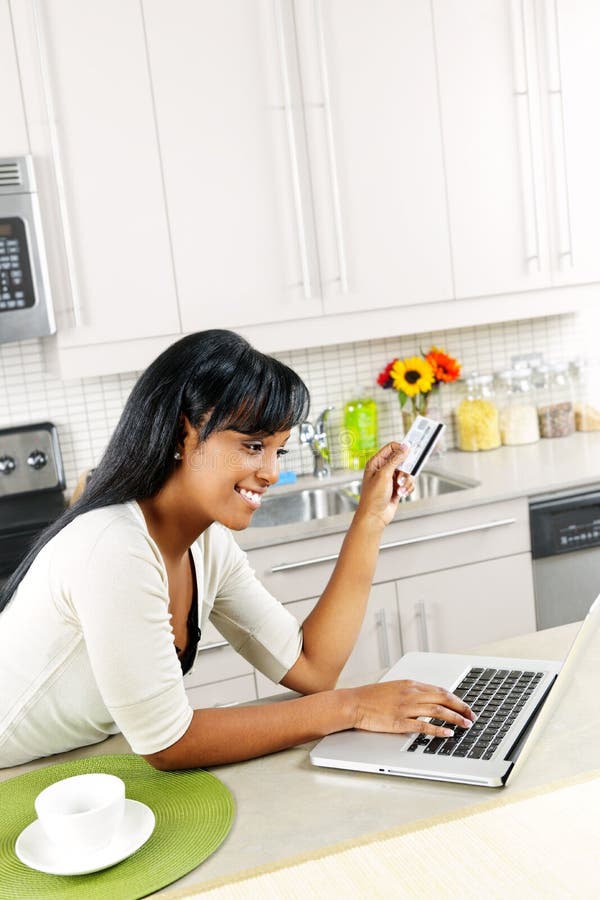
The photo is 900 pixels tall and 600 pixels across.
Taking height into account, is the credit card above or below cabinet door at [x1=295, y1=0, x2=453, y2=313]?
below

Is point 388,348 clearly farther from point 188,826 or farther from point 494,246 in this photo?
point 188,826

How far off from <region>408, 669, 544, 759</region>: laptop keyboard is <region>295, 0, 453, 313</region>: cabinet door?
1646mm

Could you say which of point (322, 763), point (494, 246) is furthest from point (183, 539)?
point (494, 246)

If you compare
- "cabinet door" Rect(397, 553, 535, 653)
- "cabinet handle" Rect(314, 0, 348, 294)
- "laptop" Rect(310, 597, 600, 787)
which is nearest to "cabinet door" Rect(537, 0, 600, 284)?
"cabinet handle" Rect(314, 0, 348, 294)

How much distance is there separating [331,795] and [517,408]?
2.38m

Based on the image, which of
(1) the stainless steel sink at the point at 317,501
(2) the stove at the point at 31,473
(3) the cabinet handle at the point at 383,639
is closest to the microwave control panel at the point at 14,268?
(2) the stove at the point at 31,473

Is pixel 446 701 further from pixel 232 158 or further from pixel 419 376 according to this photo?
pixel 419 376

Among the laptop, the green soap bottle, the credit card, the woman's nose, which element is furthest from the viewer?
the green soap bottle

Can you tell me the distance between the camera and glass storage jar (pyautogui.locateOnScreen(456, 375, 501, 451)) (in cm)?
339

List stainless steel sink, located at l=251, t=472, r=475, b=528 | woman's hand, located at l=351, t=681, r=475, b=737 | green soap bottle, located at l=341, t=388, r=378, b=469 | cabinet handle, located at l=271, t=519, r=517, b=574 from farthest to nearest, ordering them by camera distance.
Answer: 1. green soap bottle, located at l=341, t=388, r=378, b=469
2. stainless steel sink, located at l=251, t=472, r=475, b=528
3. cabinet handle, located at l=271, t=519, r=517, b=574
4. woman's hand, located at l=351, t=681, r=475, b=737

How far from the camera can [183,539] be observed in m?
1.50

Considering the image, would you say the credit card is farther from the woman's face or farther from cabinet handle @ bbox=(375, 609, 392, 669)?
cabinet handle @ bbox=(375, 609, 392, 669)

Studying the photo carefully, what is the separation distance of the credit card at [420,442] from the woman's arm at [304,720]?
44 centimetres

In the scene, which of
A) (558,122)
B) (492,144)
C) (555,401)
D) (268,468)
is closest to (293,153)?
(492,144)
